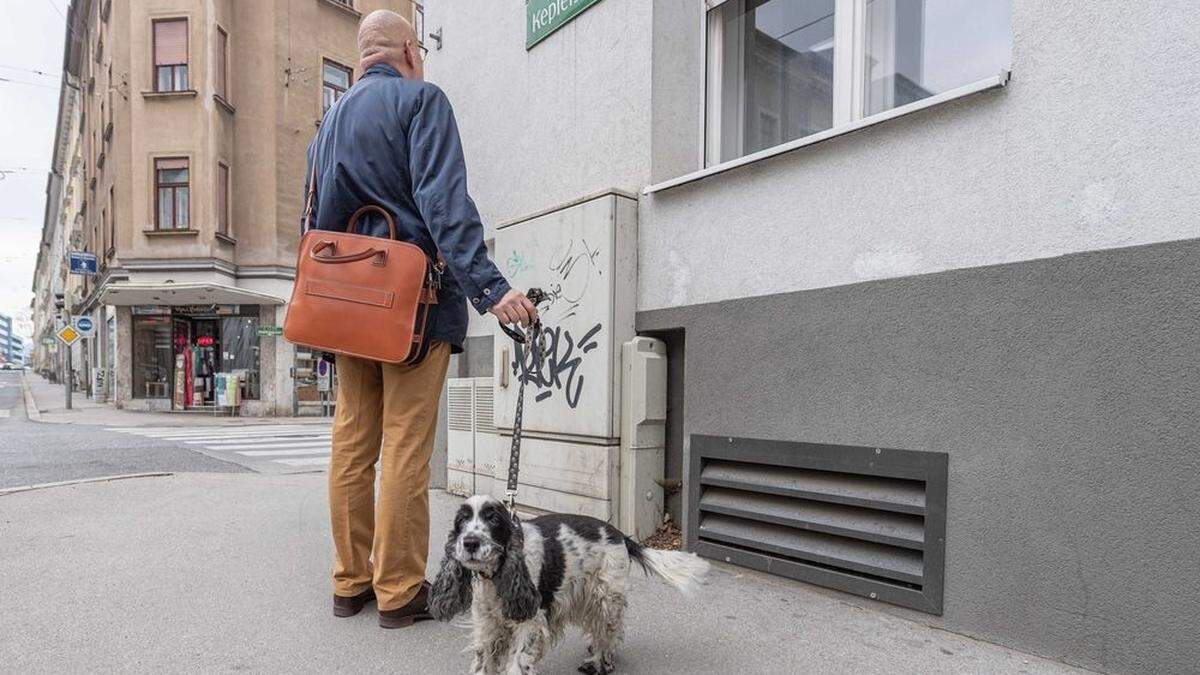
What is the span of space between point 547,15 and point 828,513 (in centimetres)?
380

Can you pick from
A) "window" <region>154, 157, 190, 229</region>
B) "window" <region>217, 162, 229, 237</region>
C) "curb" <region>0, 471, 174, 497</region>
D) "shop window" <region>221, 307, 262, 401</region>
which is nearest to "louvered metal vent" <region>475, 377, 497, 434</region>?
"curb" <region>0, 471, 174, 497</region>

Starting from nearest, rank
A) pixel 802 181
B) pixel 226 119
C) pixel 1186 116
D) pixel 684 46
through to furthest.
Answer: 1. pixel 1186 116
2. pixel 802 181
3. pixel 684 46
4. pixel 226 119

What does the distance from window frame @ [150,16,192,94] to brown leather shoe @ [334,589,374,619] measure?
1986cm

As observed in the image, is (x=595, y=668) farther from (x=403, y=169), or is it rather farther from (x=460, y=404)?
(x=460, y=404)

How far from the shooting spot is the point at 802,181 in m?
3.38

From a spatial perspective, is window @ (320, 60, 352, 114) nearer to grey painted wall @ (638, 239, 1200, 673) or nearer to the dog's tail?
grey painted wall @ (638, 239, 1200, 673)

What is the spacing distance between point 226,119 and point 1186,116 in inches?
853

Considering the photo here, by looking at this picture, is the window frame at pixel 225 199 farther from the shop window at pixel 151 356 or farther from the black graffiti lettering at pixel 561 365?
the black graffiti lettering at pixel 561 365

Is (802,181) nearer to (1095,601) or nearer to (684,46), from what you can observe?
(684,46)

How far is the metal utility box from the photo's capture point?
4.11 m

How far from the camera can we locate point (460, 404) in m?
5.54

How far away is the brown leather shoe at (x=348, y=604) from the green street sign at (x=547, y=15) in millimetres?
3755

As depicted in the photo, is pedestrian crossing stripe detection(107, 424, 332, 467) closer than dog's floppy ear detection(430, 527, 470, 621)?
No

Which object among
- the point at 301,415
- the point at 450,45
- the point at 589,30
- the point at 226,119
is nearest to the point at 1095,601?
the point at 589,30
